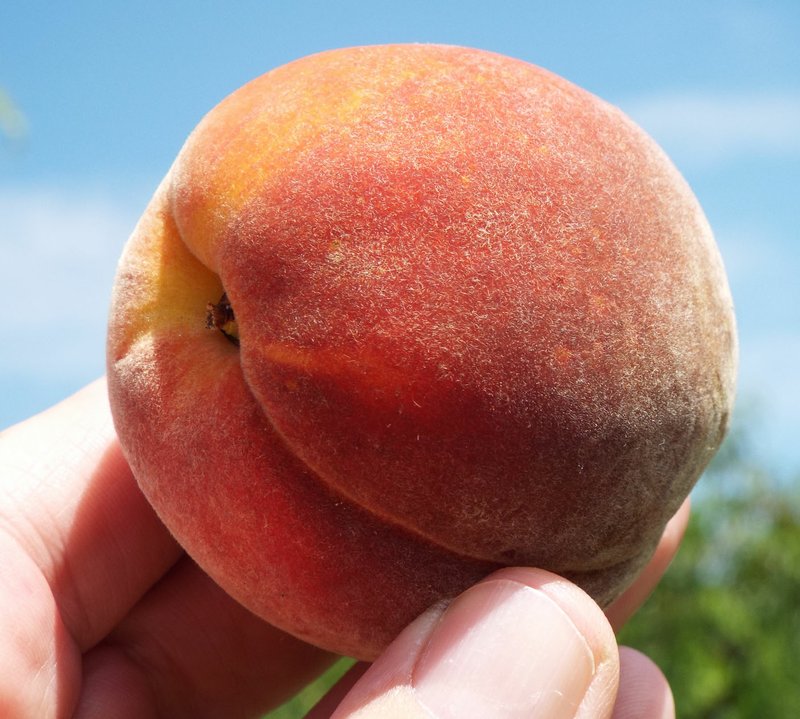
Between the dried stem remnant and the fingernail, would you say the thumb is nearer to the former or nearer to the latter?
the fingernail

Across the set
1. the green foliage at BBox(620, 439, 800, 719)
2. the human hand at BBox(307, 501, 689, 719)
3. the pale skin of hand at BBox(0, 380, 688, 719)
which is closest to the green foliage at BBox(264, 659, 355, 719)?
the green foliage at BBox(620, 439, 800, 719)

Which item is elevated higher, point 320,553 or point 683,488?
point 320,553

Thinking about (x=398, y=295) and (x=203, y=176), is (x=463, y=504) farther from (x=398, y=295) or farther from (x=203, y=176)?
(x=203, y=176)

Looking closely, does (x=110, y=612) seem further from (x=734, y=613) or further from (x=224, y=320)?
(x=734, y=613)

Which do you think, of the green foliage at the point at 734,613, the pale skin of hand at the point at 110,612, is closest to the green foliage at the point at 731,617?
the green foliage at the point at 734,613

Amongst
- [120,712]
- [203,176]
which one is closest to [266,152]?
[203,176]

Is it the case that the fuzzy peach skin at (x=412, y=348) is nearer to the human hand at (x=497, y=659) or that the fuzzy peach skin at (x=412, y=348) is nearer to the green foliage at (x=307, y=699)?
the human hand at (x=497, y=659)
